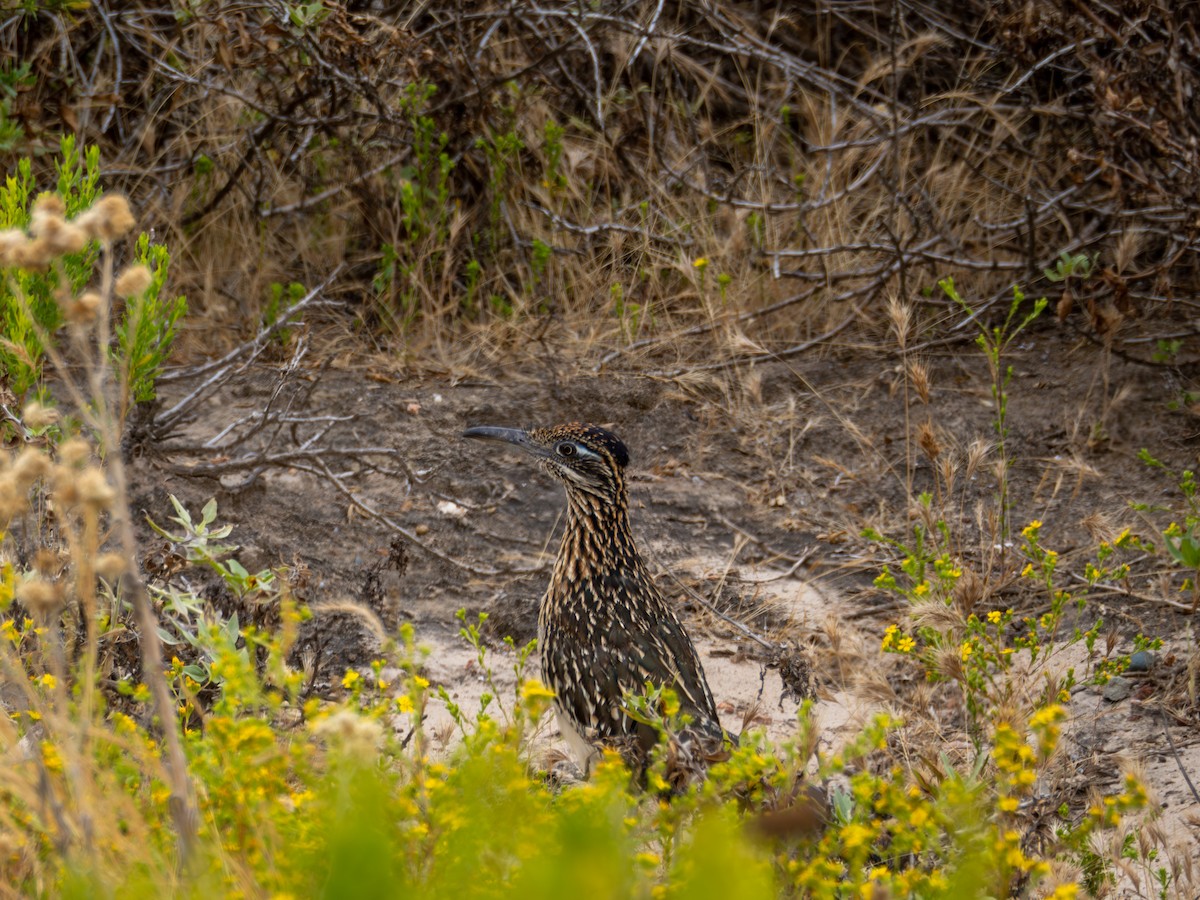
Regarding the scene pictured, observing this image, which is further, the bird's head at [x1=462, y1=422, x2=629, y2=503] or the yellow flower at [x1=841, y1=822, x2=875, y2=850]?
the bird's head at [x1=462, y1=422, x2=629, y2=503]

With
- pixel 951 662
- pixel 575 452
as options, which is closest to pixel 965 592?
pixel 951 662

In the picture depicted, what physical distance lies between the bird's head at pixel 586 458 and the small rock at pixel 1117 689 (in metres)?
1.87

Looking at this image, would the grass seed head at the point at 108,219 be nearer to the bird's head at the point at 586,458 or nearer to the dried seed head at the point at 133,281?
the dried seed head at the point at 133,281

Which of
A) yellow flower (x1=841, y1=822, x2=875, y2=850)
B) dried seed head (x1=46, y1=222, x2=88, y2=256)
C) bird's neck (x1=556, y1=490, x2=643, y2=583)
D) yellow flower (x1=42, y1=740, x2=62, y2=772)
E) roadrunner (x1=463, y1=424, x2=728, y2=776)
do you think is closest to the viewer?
dried seed head (x1=46, y1=222, x2=88, y2=256)

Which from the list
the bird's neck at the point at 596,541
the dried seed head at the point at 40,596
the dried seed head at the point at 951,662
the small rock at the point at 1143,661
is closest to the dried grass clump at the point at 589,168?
the bird's neck at the point at 596,541

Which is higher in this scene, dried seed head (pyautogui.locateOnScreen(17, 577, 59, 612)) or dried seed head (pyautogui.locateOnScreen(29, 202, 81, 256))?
dried seed head (pyautogui.locateOnScreen(29, 202, 81, 256))

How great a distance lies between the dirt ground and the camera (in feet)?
16.4

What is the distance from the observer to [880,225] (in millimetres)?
7301

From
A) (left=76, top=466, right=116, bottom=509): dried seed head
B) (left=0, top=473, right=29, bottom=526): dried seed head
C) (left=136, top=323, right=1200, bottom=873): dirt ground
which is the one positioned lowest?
(left=136, top=323, right=1200, bottom=873): dirt ground

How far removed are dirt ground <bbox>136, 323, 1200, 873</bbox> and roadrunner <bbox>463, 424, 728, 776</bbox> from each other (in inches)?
18.5

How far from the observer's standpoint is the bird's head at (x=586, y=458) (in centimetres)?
479

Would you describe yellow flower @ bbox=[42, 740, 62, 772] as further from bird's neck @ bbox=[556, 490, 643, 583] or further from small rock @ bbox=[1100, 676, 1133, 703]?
small rock @ bbox=[1100, 676, 1133, 703]

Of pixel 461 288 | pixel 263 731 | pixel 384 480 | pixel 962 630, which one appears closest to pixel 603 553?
pixel 962 630

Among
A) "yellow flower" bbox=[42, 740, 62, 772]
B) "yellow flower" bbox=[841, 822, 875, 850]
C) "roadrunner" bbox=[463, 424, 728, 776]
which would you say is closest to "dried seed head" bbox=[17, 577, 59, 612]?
"yellow flower" bbox=[42, 740, 62, 772]
